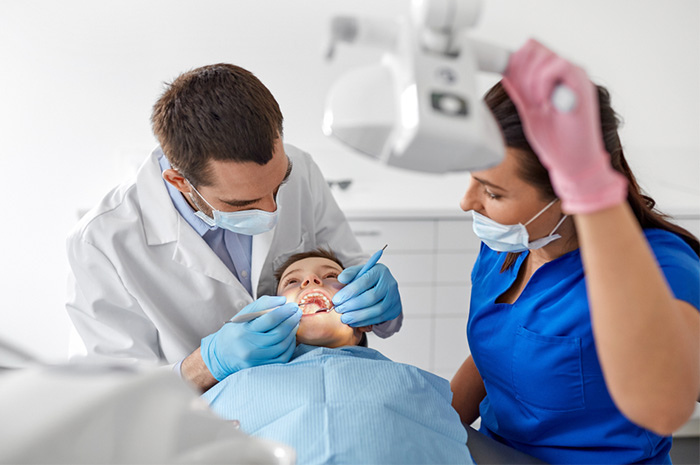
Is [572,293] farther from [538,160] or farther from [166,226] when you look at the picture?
[166,226]

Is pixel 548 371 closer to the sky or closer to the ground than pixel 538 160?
closer to the ground

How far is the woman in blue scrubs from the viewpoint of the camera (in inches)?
32.1

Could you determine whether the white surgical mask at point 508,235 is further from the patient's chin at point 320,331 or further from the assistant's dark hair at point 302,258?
the assistant's dark hair at point 302,258

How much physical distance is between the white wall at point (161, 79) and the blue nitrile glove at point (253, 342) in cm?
123

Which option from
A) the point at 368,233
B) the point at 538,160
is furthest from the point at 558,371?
the point at 368,233

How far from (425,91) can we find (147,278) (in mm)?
1187

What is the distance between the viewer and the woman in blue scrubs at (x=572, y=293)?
32.1 inches

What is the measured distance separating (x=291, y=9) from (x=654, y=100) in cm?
194

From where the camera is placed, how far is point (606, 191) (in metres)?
0.81

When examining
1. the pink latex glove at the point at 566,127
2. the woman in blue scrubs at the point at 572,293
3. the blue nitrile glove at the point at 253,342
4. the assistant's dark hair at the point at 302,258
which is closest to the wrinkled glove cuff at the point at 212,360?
the blue nitrile glove at the point at 253,342

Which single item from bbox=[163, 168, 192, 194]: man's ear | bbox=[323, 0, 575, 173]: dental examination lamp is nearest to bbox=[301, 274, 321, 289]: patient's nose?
bbox=[163, 168, 192, 194]: man's ear

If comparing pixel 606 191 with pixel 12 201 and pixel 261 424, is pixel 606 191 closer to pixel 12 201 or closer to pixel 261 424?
pixel 261 424

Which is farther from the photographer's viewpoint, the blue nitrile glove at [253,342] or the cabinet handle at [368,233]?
the cabinet handle at [368,233]

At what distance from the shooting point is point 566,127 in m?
0.78
